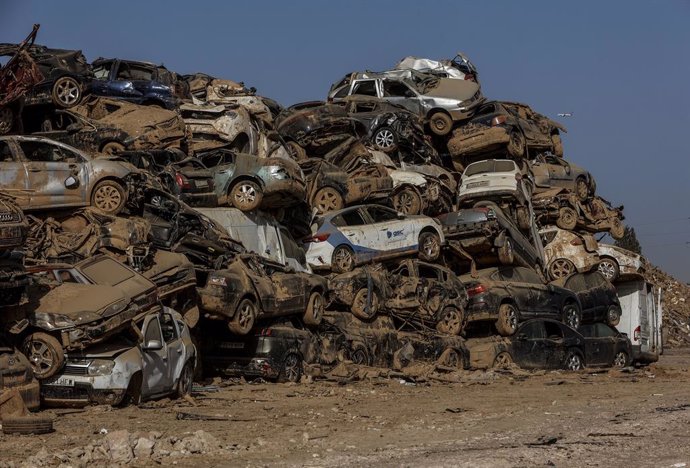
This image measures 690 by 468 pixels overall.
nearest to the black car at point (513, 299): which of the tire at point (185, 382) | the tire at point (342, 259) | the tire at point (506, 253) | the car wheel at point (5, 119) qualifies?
the tire at point (506, 253)

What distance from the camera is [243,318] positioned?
63.4 ft

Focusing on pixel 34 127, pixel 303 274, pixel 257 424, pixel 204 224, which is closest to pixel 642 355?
pixel 303 274

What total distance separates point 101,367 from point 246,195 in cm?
933

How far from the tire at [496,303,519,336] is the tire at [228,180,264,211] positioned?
20.1 feet

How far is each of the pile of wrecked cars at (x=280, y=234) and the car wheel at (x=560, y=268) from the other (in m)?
0.07

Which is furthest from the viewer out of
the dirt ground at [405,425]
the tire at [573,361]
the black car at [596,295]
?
the black car at [596,295]

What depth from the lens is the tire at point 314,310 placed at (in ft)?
71.1

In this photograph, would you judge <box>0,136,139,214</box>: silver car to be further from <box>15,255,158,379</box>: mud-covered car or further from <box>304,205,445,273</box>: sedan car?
<box>304,205,445,273</box>: sedan car

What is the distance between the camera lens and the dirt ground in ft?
37.2

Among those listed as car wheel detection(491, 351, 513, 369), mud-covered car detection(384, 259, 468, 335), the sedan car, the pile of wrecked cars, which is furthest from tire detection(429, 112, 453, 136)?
car wheel detection(491, 351, 513, 369)

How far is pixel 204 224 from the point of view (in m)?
20.5

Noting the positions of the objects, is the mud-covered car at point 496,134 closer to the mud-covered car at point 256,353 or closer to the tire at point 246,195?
the tire at point 246,195

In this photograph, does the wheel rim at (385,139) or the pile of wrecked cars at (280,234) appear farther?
the wheel rim at (385,139)

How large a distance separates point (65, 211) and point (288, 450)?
9.64 metres
